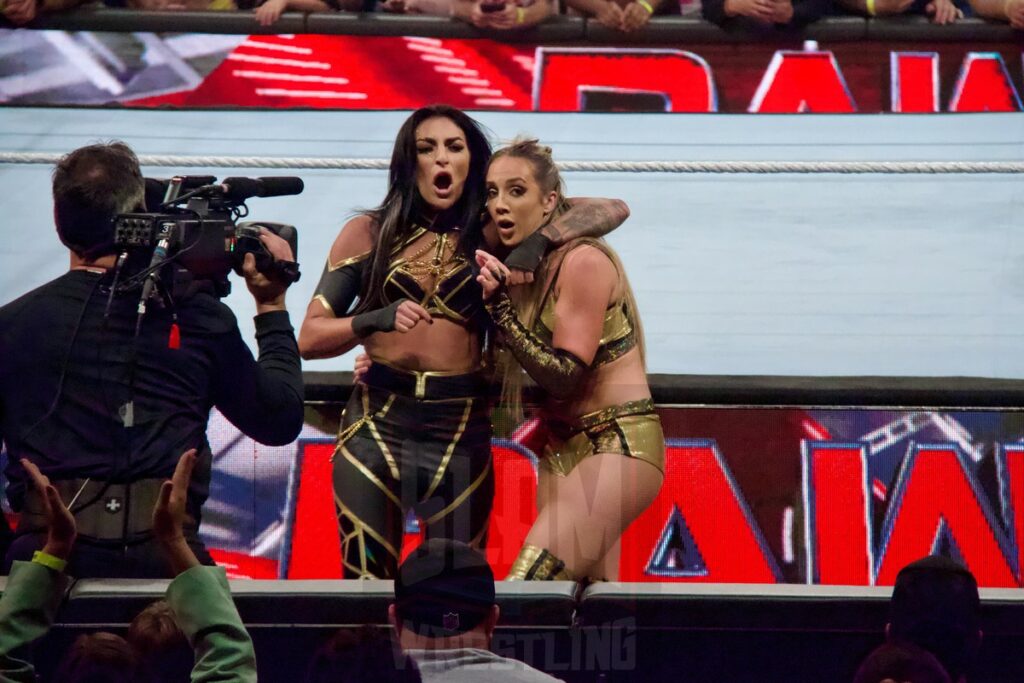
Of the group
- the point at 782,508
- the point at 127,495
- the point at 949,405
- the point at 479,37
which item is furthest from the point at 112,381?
the point at 479,37

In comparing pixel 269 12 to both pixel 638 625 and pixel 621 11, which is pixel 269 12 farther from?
pixel 638 625

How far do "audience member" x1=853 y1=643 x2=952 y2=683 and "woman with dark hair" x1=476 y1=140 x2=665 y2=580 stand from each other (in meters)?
0.97

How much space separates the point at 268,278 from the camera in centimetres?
225

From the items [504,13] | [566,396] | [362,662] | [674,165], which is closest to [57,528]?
[362,662]

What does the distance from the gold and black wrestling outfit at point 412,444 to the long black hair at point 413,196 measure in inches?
2.1

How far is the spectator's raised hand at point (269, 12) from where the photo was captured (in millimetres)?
4543

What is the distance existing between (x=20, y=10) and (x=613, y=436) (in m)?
2.77

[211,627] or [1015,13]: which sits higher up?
[1015,13]

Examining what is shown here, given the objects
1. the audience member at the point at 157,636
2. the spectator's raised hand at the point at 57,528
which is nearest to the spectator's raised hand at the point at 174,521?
the spectator's raised hand at the point at 57,528

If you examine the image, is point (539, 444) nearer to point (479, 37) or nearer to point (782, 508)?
point (782, 508)

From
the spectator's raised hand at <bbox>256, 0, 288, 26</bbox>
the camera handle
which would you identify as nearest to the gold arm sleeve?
the camera handle

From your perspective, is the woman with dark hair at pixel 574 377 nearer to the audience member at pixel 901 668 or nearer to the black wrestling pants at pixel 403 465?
the black wrestling pants at pixel 403 465

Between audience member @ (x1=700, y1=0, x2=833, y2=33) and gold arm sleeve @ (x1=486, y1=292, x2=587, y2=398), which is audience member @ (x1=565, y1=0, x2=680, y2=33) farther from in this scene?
gold arm sleeve @ (x1=486, y1=292, x2=587, y2=398)

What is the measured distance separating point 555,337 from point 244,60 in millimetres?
2363
